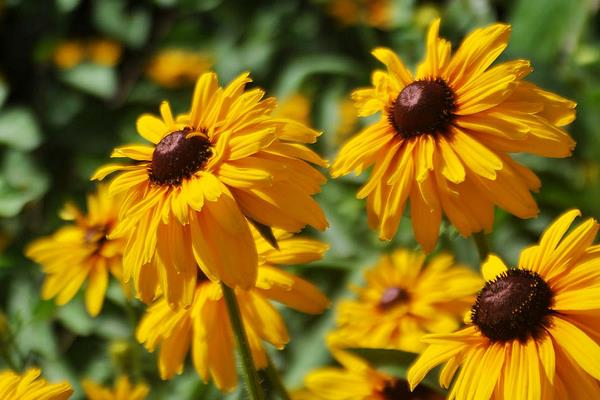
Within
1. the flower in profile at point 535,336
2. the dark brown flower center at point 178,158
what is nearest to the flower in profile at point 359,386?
the flower in profile at point 535,336

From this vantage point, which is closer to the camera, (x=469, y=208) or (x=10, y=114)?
(x=469, y=208)

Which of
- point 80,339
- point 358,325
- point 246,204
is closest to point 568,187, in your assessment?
point 358,325

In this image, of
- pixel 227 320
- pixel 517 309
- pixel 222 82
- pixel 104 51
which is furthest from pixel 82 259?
pixel 104 51

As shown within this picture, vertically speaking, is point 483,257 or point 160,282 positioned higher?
point 483,257

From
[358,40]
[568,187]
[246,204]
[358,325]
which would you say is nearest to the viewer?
[246,204]

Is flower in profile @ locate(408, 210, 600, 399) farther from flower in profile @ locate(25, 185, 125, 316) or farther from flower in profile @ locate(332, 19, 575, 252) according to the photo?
flower in profile @ locate(25, 185, 125, 316)

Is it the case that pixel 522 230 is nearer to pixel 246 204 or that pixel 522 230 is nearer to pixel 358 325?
pixel 358 325

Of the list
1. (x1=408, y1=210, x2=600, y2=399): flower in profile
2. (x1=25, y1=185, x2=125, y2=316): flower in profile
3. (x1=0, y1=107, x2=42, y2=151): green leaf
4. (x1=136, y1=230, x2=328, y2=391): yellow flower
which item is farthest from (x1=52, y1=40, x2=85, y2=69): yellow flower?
(x1=408, y1=210, x2=600, y2=399): flower in profile

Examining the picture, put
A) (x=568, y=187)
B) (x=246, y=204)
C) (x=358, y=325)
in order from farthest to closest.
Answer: (x=568, y=187)
(x=358, y=325)
(x=246, y=204)
